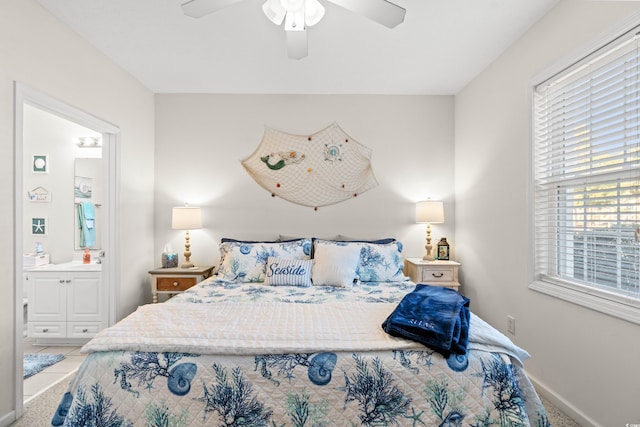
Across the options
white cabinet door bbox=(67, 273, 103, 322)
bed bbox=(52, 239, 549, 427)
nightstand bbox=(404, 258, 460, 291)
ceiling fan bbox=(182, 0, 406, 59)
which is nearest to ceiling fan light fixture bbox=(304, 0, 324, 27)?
ceiling fan bbox=(182, 0, 406, 59)

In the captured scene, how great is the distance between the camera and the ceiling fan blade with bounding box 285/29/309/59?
1803 mm

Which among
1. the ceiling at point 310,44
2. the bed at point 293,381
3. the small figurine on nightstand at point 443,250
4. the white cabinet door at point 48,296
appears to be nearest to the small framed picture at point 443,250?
the small figurine on nightstand at point 443,250

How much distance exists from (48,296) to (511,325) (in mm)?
4160

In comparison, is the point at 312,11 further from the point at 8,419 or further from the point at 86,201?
the point at 86,201

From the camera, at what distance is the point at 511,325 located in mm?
2619

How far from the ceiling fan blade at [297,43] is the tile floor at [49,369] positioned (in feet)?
8.31

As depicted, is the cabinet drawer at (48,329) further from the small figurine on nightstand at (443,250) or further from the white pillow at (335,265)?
the small figurine on nightstand at (443,250)

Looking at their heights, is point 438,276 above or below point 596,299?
below

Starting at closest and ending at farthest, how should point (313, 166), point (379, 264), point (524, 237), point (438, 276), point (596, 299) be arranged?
point (596, 299)
point (524, 237)
point (379, 264)
point (438, 276)
point (313, 166)

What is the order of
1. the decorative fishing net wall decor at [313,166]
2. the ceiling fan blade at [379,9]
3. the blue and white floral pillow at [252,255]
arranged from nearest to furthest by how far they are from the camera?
the ceiling fan blade at [379,9] → the blue and white floral pillow at [252,255] → the decorative fishing net wall decor at [313,166]

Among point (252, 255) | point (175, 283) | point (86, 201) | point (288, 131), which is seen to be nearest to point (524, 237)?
point (252, 255)

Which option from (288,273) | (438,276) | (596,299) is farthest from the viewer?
(438,276)

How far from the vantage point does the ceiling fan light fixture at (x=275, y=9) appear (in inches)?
68.1

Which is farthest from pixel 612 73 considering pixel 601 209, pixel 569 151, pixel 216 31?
pixel 216 31
